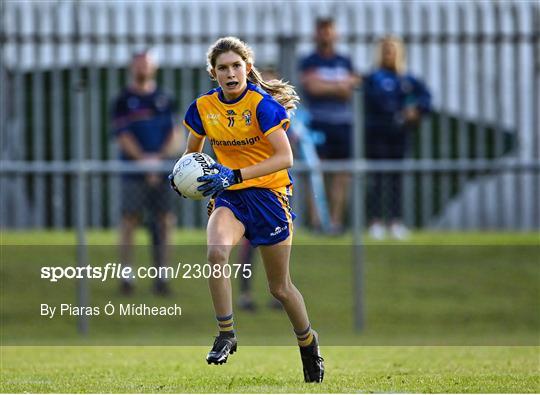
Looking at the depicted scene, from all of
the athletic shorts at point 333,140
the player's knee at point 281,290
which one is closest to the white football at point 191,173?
the player's knee at point 281,290

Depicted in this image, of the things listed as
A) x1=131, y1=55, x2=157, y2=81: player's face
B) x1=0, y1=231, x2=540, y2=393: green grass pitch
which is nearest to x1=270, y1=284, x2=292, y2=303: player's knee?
x1=0, y1=231, x2=540, y2=393: green grass pitch

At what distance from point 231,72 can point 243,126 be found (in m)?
0.34

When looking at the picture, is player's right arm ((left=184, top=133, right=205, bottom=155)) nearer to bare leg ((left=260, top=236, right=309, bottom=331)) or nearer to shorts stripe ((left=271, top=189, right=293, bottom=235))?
shorts stripe ((left=271, top=189, right=293, bottom=235))

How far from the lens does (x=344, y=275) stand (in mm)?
14234

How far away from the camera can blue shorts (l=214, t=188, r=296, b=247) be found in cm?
799

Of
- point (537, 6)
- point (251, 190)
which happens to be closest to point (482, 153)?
point (537, 6)

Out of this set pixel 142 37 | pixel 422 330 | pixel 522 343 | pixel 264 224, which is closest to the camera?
pixel 264 224

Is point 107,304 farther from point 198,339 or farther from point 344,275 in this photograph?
point 344,275

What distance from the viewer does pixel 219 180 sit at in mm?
7715

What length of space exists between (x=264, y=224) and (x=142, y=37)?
864 centimetres

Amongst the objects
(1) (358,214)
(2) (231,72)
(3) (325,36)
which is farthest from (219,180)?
(3) (325,36)

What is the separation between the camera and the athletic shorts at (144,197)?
13555 mm

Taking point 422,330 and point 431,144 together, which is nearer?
point 422,330

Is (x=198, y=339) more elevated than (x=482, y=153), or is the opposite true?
(x=482, y=153)
